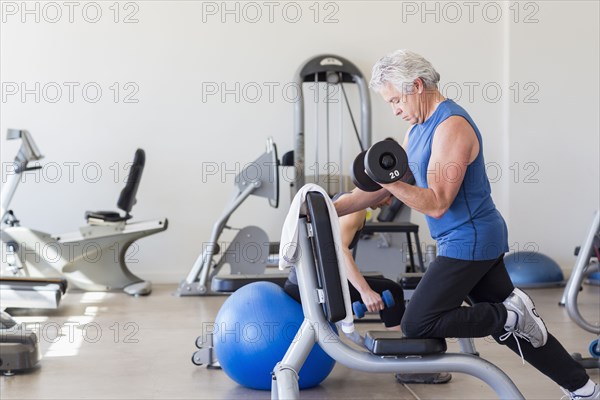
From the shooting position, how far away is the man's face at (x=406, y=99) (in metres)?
2.50

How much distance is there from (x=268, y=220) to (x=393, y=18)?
1.89m

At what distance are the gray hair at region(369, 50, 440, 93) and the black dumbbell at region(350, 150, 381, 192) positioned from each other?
0.77 feet

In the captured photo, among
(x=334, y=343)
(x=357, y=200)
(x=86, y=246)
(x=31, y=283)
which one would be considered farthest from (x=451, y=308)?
(x=86, y=246)

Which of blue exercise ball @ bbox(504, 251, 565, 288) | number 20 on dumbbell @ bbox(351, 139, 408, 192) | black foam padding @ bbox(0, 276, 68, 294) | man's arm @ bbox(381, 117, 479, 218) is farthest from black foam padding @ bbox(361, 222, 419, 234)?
number 20 on dumbbell @ bbox(351, 139, 408, 192)

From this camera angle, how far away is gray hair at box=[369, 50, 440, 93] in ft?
8.10

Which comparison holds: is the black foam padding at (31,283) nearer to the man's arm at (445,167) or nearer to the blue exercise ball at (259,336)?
the blue exercise ball at (259,336)

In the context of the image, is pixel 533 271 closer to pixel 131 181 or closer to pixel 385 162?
pixel 131 181

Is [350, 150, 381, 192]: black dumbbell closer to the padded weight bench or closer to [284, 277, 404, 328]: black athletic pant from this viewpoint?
the padded weight bench

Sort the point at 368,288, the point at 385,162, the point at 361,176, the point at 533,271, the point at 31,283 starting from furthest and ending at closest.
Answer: the point at 533,271 < the point at 31,283 < the point at 368,288 < the point at 361,176 < the point at 385,162

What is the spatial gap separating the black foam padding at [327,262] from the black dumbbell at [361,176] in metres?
0.15

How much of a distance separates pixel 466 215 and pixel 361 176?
0.33 m

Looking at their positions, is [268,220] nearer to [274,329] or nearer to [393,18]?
[393,18]

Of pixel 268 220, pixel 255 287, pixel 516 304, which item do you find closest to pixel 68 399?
pixel 255 287

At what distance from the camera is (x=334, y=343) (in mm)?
2443
